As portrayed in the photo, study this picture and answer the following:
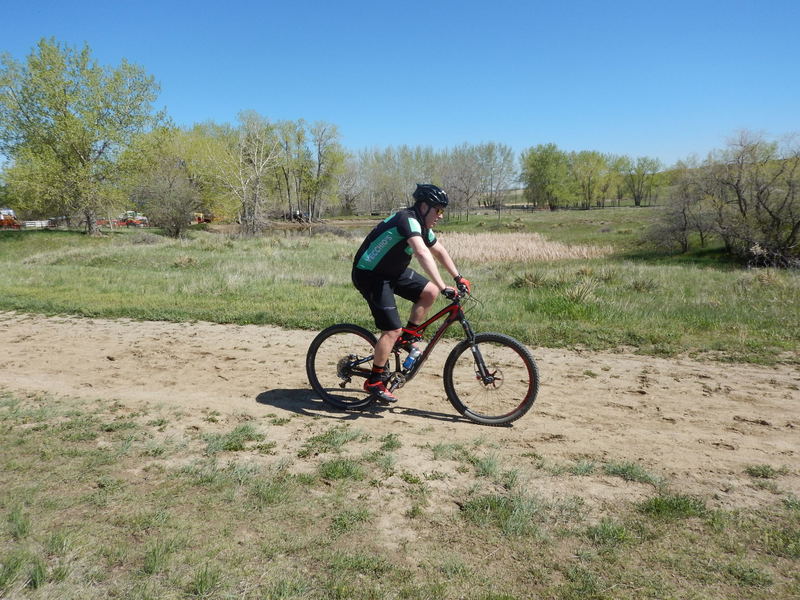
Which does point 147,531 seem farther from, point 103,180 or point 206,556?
point 103,180

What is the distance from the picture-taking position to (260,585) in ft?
8.85

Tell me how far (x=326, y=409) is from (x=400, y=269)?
1.92 metres

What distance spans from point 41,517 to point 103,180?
38078mm

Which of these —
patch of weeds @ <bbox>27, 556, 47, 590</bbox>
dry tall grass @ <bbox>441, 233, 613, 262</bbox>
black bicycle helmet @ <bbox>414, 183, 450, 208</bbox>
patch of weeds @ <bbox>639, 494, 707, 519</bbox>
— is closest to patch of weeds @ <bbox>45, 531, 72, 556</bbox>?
patch of weeds @ <bbox>27, 556, 47, 590</bbox>

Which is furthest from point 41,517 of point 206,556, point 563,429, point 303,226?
point 303,226

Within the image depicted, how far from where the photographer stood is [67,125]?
3164 cm

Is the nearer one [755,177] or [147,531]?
[147,531]

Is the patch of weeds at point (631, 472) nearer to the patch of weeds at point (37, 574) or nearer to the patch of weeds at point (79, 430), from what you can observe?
the patch of weeds at point (37, 574)

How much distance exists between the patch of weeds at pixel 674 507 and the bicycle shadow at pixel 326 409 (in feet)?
6.68

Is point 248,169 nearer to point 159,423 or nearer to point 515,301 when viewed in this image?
point 515,301

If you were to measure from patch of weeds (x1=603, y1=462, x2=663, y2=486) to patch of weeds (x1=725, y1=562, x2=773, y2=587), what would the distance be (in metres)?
0.98

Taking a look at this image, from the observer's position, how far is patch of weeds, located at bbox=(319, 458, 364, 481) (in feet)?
12.9

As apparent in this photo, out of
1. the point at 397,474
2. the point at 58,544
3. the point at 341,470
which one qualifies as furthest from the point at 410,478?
the point at 58,544

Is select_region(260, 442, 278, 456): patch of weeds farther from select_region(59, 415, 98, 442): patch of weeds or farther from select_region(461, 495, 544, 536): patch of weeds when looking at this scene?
select_region(461, 495, 544, 536): patch of weeds
